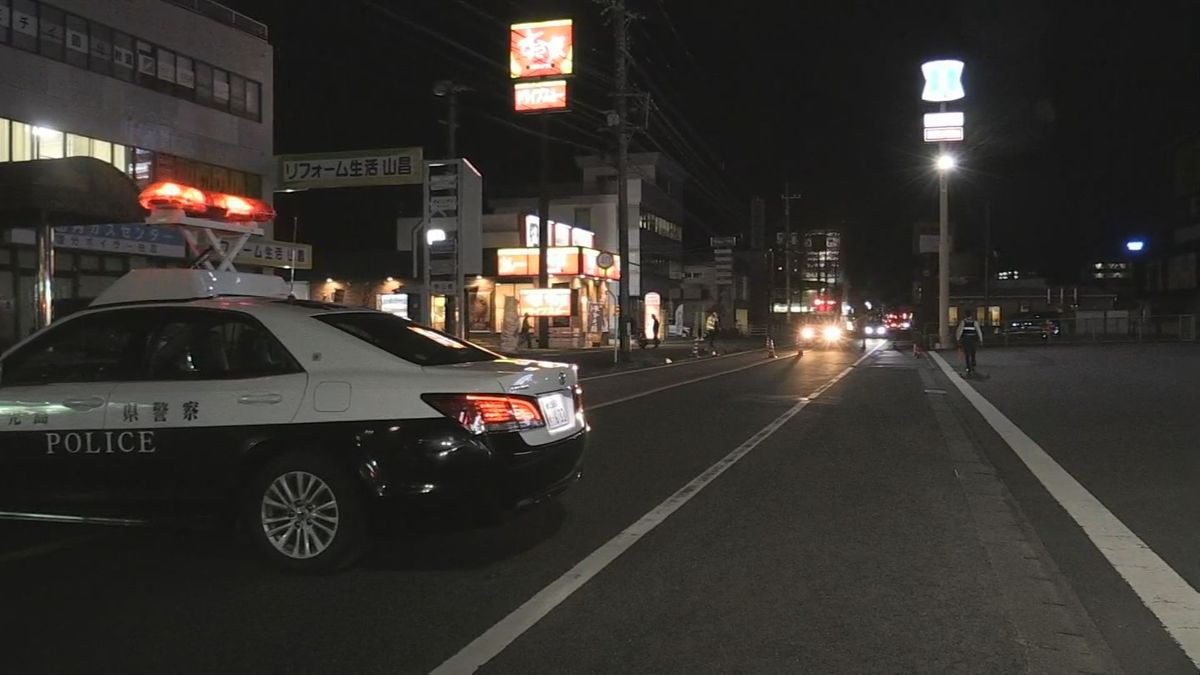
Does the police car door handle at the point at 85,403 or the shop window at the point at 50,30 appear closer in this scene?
the police car door handle at the point at 85,403

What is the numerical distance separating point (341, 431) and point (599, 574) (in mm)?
1764

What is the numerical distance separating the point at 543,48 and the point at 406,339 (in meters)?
22.8

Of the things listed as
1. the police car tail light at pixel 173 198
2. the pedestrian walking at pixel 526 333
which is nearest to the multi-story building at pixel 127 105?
the pedestrian walking at pixel 526 333

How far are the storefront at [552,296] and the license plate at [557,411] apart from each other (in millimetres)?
30401

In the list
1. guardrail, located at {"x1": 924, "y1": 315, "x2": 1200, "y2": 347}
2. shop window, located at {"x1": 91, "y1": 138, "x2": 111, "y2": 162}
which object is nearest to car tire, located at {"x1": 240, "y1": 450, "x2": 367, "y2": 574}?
shop window, located at {"x1": 91, "y1": 138, "x2": 111, "y2": 162}

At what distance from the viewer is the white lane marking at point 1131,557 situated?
4.75m

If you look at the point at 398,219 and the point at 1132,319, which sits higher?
the point at 398,219

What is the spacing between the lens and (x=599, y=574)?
5.62 metres

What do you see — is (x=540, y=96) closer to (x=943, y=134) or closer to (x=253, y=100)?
(x=253, y=100)

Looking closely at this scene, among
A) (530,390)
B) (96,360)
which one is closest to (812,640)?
(530,390)

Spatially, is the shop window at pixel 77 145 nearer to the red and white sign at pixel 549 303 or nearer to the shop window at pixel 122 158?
the shop window at pixel 122 158

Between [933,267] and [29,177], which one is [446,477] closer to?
[29,177]

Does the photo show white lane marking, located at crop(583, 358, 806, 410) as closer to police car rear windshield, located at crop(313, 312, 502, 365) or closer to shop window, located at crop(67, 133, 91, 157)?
police car rear windshield, located at crop(313, 312, 502, 365)

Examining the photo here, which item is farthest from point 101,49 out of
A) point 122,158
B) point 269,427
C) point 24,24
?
point 269,427
